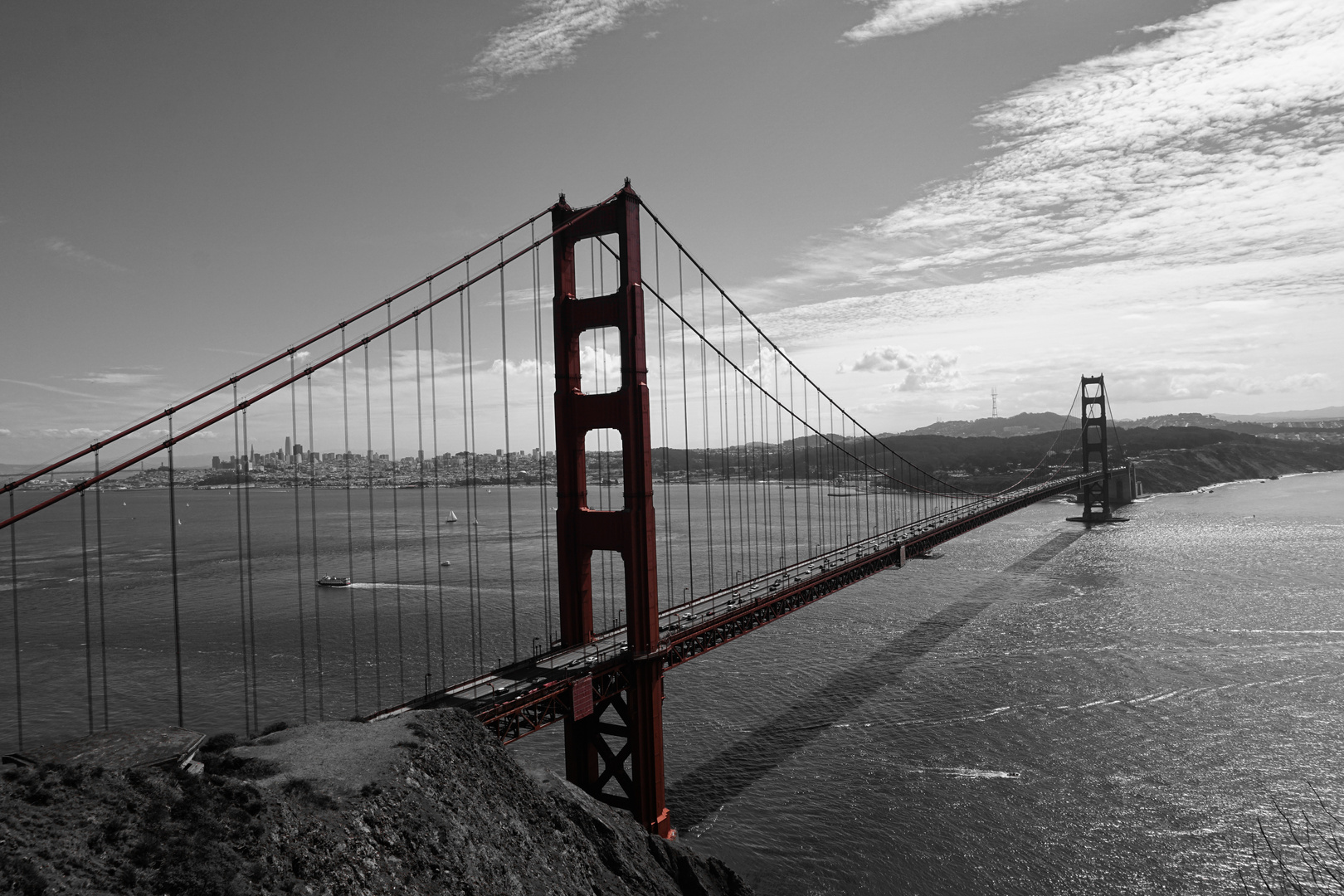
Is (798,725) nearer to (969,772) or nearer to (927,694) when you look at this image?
(969,772)

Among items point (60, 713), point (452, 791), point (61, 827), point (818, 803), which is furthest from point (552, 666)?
point (60, 713)

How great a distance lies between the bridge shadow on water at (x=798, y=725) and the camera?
73.6 feet

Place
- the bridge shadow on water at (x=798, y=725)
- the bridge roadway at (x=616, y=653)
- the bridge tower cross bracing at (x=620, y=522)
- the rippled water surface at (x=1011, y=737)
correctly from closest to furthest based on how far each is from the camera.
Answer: the bridge roadway at (x=616, y=653), the rippled water surface at (x=1011, y=737), the bridge tower cross bracing at (x=620, y=522), the bridge shadow on water at (x=798, y=725)

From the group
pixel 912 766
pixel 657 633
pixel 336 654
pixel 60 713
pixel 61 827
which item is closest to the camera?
pixel 61 827

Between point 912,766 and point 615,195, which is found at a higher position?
point 615,195

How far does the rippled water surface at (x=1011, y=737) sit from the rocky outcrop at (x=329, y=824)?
744 centimetres

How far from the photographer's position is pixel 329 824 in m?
9.95

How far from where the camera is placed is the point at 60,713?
30609 mm

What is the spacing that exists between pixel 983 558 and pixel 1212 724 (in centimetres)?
3974

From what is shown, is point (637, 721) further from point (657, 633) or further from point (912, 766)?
point (912, 766)

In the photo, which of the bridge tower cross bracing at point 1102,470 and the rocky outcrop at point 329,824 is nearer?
the rocky outcrop at point 329,824

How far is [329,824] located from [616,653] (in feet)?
35.2

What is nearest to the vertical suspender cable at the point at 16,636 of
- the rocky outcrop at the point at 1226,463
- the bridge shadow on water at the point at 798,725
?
the bridge shadow on water at the point at 798,725

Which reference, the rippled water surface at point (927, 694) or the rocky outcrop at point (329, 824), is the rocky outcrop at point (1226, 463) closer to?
the rippled water surface at point (927, 694)
